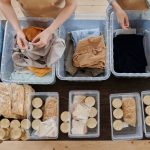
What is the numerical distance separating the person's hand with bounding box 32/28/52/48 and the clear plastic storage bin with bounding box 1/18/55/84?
13 centimetres

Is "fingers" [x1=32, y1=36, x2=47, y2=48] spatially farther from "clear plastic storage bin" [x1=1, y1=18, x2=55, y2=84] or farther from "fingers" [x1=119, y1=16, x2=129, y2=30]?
"fingers" [x1=119, y1=16, x2=129, y2=30]

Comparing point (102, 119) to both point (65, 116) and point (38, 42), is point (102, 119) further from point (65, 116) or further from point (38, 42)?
point (38, 42)

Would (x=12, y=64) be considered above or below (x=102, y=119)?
above

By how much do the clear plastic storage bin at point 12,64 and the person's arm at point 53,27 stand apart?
125 millimetres

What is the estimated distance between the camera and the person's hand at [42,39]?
115 cm

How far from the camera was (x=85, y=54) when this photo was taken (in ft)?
4.22

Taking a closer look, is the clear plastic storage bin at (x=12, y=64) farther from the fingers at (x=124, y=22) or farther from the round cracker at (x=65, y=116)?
the fingers at (x=124, y=22)

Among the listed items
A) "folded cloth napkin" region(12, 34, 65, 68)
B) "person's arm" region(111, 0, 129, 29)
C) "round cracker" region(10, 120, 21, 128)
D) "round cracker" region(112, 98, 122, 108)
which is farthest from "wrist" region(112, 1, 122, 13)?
"round cracker" region(10, 120, 21, 128)

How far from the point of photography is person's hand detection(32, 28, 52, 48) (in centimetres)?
115

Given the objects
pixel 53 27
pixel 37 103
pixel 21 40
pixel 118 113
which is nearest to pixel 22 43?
pixel 21 40

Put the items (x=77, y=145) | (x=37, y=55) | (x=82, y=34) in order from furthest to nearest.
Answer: (x=82, y=34), (x=37, y=55), (x=77, y=145)

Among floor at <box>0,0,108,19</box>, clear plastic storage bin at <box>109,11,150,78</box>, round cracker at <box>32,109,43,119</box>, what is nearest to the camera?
round cracker at <box>32,109,43,119</box>

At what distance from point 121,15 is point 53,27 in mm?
290

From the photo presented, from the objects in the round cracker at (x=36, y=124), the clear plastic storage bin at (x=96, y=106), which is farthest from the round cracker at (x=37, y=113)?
the clear plastic storage bin at (x=96, y=106)
